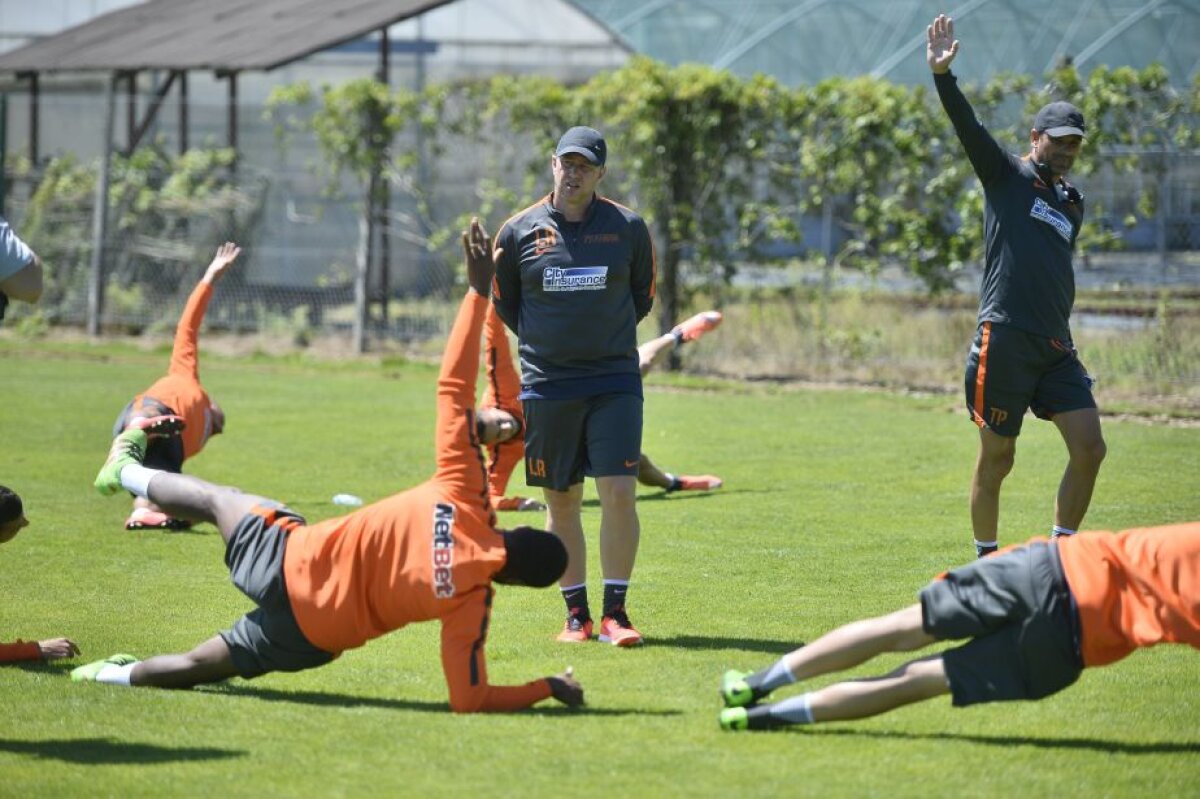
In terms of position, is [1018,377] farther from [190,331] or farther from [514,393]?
[190,331]

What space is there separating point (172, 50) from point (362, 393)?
10.6 metres

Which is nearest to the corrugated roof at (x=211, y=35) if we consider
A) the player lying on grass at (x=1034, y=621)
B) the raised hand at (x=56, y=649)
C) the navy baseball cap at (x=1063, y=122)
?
the navy baseball cap at (x=1063, y=122)

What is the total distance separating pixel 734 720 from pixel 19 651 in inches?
124

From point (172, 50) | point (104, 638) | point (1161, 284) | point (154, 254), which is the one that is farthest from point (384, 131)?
point (104, 638)

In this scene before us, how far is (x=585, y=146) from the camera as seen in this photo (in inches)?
287

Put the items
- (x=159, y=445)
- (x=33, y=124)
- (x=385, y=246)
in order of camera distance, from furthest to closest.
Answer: (x=33, y=124) < (x=385, y=246) < (x=159, y=445)

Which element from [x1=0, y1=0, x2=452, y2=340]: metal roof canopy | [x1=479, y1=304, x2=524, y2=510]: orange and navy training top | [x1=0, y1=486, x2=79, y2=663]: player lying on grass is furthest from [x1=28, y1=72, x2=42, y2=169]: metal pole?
[x1=0, y1=486, x2=79, y2=663]: player lying on grass

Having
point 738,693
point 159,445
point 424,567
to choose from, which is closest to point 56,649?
point 424,567

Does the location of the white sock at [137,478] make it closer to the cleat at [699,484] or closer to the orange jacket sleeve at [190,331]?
the orange jacket sleeve at [190,331]

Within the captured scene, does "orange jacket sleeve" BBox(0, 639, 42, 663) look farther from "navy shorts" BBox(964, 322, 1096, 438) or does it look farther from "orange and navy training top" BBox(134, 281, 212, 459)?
"navy shorts" BBox(964, 322, 1096, 438)

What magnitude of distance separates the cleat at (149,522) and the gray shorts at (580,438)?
374cm

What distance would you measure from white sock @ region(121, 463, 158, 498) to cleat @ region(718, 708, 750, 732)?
256cm

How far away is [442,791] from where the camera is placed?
17.0 ft

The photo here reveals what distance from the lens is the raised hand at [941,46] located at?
809 centimetres
